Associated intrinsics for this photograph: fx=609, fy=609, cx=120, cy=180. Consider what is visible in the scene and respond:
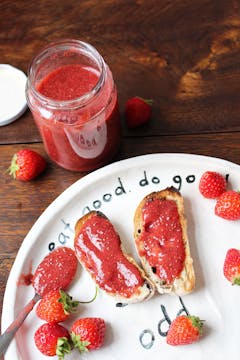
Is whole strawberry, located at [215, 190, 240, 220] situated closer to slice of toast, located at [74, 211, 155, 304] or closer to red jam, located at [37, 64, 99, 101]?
slice of toast, located at [74, 211, 155, 304]

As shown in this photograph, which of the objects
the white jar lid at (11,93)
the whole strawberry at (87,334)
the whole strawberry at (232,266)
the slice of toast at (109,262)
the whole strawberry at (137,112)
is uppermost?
the whole strawberry at (137,112)

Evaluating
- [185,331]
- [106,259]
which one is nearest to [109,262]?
[106,259]

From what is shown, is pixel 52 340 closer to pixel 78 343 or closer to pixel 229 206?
pixel 78 343

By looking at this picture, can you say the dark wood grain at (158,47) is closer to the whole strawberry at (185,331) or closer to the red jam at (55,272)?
the red jam at (55,272)

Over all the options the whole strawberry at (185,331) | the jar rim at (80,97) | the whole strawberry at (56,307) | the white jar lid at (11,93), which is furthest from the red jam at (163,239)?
the white jar lid at (11,93)

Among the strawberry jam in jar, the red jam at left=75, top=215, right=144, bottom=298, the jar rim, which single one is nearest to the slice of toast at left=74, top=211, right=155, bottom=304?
the red jam at left=75, top=215, right=144, bottom=298
